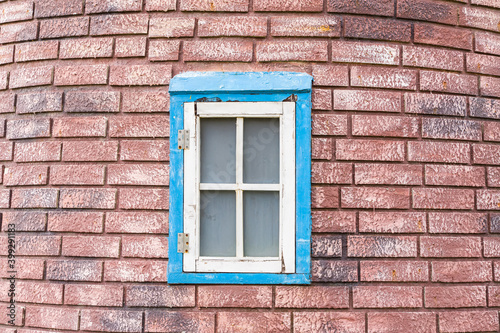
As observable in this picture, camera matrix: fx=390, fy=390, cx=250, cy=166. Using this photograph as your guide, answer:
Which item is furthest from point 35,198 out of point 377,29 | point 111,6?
point 377,29

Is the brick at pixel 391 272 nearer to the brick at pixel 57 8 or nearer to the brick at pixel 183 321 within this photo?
the brick at pixel 183 321

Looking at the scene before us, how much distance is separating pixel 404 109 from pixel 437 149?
0.35m

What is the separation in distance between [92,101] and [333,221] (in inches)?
72.6

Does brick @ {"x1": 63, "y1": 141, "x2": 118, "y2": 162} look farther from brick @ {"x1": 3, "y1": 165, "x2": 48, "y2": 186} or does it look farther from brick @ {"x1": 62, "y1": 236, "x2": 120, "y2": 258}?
brick @ {"x1": 62, "y1": 236, "x2": 120, "y2": 258}

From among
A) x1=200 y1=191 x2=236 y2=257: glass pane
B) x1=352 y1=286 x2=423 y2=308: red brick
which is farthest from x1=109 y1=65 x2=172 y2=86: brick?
x1=352 y1=286 x2=423 y2=308: red brick

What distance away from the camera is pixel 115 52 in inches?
107

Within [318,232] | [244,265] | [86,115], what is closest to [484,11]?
[318,232]

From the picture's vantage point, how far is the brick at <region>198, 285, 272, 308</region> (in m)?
2.51

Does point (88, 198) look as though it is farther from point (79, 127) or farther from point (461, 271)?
point (461, 271)

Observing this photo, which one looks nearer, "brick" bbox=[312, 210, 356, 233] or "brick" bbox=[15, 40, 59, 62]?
"brick" bbox=[312, 210, 356, 233]

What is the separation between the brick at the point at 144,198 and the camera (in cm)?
259

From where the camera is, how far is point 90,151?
268cm

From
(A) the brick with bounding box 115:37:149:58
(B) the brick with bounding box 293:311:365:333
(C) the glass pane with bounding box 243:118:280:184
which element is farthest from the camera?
(A) the brick with bounding box 115:37:149:58

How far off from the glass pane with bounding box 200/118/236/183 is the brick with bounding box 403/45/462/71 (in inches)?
51.2
